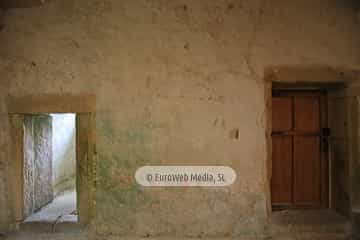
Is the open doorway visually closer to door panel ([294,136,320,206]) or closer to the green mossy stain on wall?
the green mossy stain on wall

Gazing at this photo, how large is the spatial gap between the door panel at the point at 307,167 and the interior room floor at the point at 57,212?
2.05 meters

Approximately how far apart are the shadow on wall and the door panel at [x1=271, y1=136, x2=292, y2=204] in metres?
2.64

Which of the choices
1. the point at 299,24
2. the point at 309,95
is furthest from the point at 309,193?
the point at 299,24

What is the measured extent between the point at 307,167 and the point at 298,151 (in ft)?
0.56

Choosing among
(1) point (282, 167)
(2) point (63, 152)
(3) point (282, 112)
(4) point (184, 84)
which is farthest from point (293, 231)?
(2) point (63, 152)

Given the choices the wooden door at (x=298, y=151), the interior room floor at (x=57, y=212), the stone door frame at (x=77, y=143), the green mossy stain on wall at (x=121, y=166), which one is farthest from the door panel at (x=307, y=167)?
the interior room floor at (x=57, y=212)

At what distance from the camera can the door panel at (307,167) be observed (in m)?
3.00

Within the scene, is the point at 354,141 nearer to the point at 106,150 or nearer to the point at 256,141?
the point at 256,141

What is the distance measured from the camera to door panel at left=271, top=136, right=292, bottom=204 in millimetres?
3002

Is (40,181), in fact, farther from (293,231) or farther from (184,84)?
(293,231)

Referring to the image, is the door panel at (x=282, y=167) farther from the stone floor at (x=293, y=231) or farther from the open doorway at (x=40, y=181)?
the open doorway at (x=40, y=181)

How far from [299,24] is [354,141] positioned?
107 cm

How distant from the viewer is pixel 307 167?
118 inches

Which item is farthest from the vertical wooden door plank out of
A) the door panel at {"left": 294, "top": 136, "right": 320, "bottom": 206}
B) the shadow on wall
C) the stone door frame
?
the door panel at {"left": 294, "top": 136, "right": 320, "bottom": 206}
